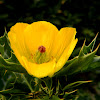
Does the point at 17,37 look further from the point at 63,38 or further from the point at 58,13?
the point at 58,13

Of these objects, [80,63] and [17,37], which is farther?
[17,37]

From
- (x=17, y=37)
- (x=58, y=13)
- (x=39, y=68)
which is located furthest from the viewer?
(x=58, y=13)

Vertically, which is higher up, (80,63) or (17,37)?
(17,37)

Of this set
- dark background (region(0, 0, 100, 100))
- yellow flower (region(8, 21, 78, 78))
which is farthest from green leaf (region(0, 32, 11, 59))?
dark background (region(0, 0, 100, 100))

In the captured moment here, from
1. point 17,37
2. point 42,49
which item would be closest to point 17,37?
point 17,37

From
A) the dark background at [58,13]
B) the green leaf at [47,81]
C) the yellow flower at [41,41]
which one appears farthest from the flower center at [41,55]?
the dark background at [58,13]

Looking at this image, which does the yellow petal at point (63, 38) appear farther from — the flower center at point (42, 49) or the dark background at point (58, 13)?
the dark background at point (58, 13)

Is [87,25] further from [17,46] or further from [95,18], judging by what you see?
[17,46]

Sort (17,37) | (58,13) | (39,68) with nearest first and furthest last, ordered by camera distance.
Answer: (39,68), (17,37), (58,13)

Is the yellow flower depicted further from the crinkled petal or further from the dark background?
the dark background
